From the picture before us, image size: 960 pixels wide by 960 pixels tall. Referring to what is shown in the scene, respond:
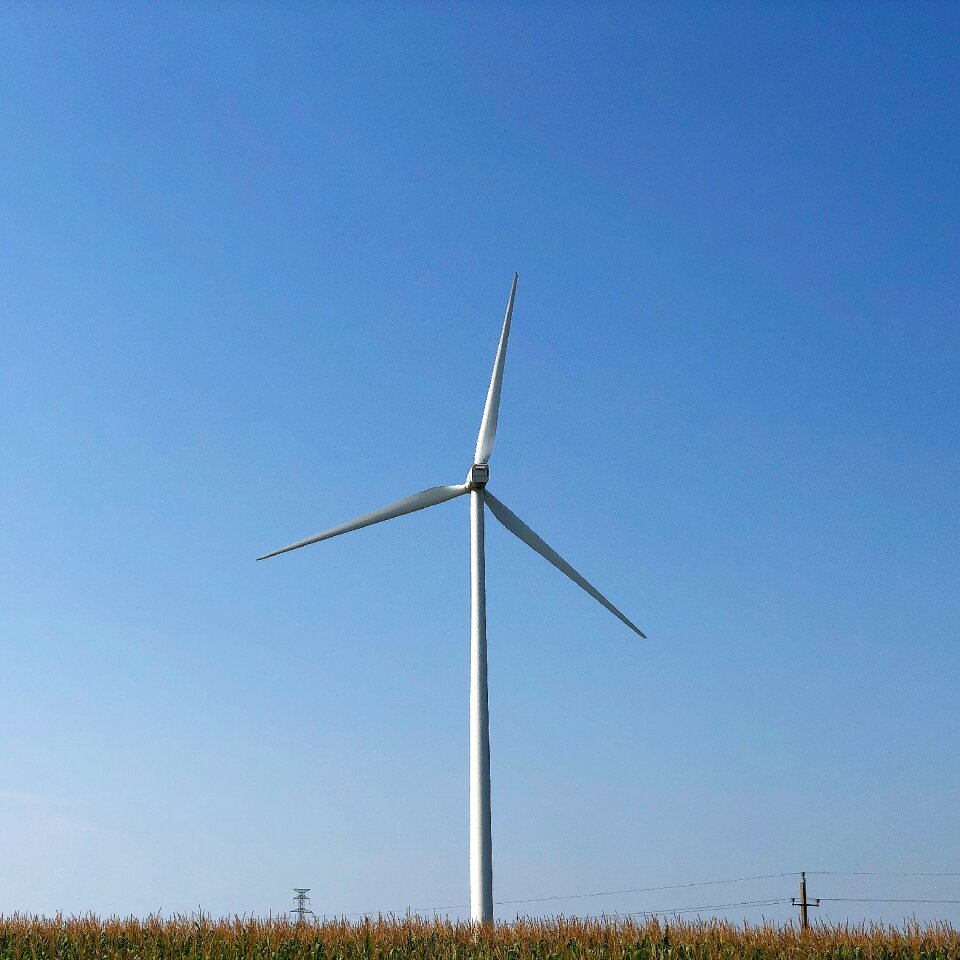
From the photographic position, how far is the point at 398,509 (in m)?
45.0

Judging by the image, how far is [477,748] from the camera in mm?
38281

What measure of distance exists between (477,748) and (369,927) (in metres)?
10.4

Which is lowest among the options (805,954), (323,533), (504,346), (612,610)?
(805,954)

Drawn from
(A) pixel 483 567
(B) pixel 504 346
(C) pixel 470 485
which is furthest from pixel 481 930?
(B) pixel 504 346

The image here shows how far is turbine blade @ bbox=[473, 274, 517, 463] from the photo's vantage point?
4486 cm

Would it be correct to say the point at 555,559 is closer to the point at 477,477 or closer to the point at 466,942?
the point at 477,477

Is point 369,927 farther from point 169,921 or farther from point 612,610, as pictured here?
point 612,610

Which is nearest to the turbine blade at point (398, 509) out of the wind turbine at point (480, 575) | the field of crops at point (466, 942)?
the wind turbine at point (480, 575)

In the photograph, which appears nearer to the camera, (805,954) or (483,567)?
(805,954)

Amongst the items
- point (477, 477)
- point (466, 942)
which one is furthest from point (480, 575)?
point (466, 942)

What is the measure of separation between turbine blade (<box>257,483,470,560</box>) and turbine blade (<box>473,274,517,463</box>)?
151cm

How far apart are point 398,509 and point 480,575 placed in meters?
5.29

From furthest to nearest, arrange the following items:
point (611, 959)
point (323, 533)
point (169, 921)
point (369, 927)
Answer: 1. point (323, 533)
2. point (169, 921)
3. point (369, 927)
4. point (611, 959)

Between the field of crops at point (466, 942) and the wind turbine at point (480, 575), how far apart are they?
6.87 meters
